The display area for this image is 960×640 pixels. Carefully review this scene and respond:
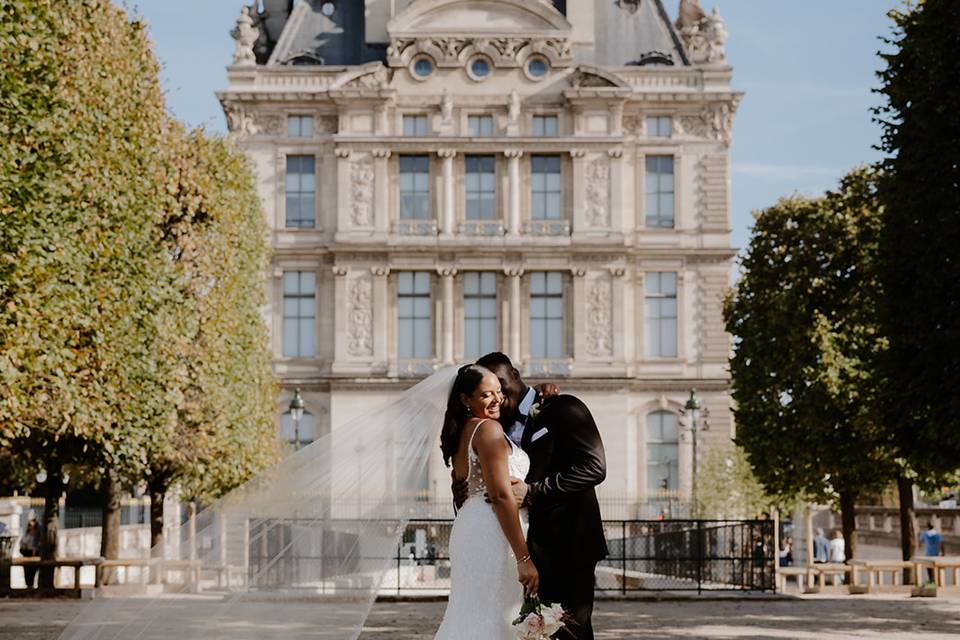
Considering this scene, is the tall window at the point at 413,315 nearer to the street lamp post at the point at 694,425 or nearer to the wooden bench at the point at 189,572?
the street lamp post at the point at 694,425

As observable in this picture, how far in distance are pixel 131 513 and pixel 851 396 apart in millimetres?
30103

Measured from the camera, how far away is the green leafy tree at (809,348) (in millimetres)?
37969

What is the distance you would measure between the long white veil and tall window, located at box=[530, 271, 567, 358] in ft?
156

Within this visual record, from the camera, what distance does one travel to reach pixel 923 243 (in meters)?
22.6

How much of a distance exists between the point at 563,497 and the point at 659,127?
169 feet

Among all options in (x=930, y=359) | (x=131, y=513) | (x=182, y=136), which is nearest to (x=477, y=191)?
(x=131, y=513)

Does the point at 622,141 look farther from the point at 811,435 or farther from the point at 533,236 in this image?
the point at 811,435

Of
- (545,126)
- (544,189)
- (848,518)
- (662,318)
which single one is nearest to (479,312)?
(544,189)

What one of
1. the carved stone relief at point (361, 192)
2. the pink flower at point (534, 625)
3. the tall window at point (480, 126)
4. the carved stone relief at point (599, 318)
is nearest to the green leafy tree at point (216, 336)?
the carved stone relief at point (361, 192)

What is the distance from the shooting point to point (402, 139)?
58.5m

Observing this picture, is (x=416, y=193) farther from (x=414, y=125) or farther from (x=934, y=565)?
(x=934, y=565)

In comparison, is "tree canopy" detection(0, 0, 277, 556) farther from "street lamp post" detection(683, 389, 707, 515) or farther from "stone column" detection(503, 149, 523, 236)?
"stone column" detection(503, 149, 523, 236)

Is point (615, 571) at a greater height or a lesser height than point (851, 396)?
lesser

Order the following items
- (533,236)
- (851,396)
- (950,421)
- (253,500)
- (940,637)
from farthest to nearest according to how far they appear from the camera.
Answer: (533,236) < (851,396) < (950,421) < (940,637) < (253,500)
